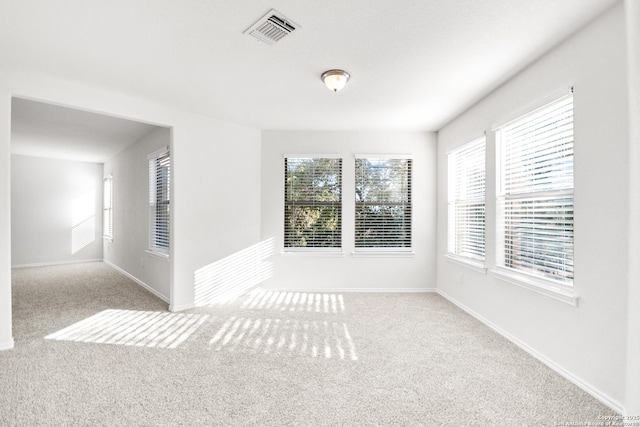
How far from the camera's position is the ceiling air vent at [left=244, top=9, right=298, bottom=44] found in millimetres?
2221

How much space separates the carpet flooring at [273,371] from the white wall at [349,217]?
3.06 feet

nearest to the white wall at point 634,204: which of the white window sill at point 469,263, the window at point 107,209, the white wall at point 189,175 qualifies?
the white window sill at point 469,263

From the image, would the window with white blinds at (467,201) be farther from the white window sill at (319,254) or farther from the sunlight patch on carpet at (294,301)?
the sunlight patch on carpet at (294,301)

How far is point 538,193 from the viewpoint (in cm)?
283

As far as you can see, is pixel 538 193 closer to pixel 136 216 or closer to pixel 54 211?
pixel 136 216

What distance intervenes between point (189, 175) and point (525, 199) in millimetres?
3889

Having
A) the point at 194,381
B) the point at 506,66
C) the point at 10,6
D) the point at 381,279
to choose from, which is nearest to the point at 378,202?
the point at 381,279

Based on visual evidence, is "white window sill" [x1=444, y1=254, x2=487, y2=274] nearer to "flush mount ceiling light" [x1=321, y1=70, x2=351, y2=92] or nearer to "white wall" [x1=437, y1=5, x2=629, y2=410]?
"white wall" [x1=437, y1=5, x2=629, y2=410]

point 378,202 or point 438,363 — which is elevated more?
point 378,202

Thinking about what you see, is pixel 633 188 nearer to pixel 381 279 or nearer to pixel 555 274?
pixel 555 274

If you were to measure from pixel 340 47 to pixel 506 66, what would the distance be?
1543mm

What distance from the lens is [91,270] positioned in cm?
707

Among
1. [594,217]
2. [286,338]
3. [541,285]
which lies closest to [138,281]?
[286,338]

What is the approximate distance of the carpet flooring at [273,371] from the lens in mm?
2041
